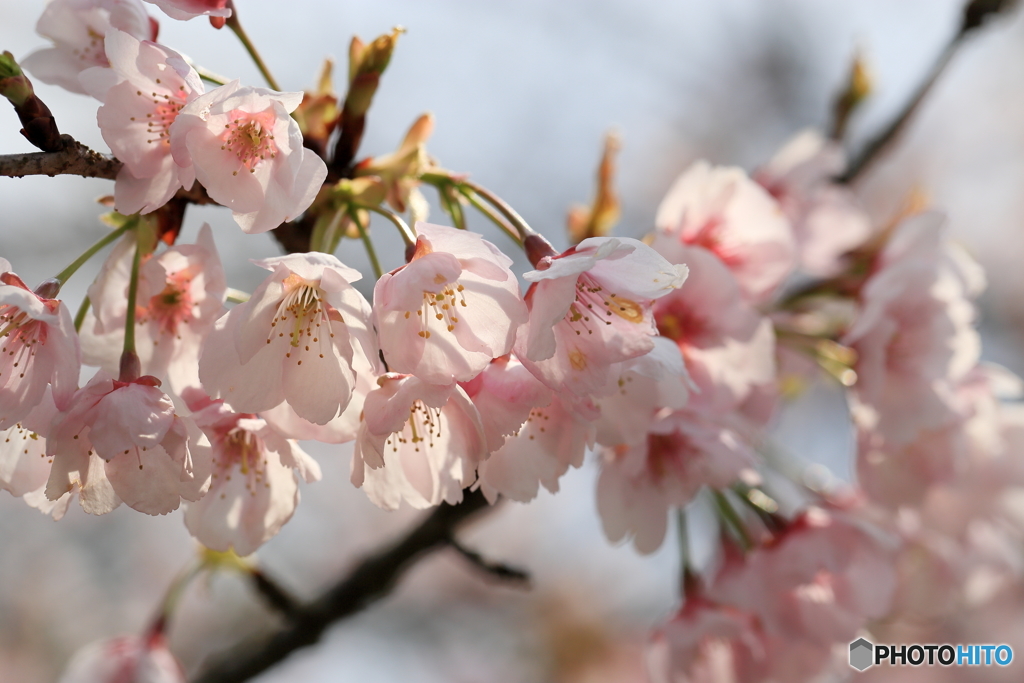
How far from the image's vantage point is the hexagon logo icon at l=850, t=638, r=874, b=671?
1.76 metres

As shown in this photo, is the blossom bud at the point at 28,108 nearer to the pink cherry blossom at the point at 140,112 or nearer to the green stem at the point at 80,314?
the pink cherry blossom at the point at 140,112

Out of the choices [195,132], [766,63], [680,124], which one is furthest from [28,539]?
[766,63]

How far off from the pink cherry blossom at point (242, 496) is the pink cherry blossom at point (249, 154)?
0.99 feet

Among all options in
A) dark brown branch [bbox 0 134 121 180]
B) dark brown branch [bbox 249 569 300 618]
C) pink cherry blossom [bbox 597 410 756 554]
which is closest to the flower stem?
dark brown branch [bbox 0 134 121 180]

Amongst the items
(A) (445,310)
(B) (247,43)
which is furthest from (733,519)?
(B) (247,43)

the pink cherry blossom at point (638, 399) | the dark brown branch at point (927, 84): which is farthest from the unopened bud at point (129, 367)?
the dark brown branch at point (927, 84)

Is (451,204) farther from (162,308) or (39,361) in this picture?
(39,361)

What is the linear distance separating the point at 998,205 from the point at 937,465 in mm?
5703

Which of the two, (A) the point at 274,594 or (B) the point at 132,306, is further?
(A) the point at 274,594

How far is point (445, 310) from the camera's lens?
36.5 inches

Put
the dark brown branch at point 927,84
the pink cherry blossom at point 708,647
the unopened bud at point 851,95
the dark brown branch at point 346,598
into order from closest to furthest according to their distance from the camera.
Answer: the pink cherry blossom at point 708,647 → the dark brown branch at point 346,598 → the dark brown branch at point 927,84 → the unopened bud at point 851,95

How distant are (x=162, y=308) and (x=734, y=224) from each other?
109cm

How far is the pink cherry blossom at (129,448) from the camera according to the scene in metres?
0.89

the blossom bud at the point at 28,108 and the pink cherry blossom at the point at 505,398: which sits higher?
the blossom bud at the point at 28,108
